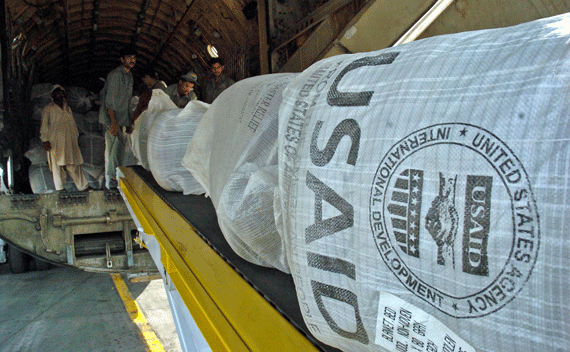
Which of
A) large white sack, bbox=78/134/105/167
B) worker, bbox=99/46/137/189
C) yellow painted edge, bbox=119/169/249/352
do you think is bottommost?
yellow painted edge, bbox=119/169/249/352

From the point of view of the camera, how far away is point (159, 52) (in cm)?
796

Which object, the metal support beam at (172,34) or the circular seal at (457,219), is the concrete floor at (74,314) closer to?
the circular seal at (457,219)

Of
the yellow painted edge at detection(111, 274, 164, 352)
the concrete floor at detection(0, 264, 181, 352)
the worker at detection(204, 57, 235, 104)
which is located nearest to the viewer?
the concrete floor at detection(0, 264, 181, 352)

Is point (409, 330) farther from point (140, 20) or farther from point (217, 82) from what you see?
point (140, 20)

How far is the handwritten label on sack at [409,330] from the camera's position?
61 centimetres

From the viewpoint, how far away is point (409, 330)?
65 centimetres

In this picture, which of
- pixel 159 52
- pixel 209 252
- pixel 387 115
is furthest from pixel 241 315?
pixel 159 52

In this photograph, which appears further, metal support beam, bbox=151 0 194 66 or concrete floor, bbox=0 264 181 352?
metal support beam, bbox=151 0 194 66

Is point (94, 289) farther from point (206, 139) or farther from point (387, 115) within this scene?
point (387, 115)

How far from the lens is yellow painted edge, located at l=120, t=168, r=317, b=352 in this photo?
93 cm

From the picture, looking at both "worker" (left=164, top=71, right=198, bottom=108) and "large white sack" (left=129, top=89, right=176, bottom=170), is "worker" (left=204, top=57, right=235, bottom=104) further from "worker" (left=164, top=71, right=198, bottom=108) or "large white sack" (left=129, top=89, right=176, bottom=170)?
"large white sack" (left=129, top=89, right=176, bottom=170)

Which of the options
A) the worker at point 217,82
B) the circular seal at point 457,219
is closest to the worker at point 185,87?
the worker at point 217,82

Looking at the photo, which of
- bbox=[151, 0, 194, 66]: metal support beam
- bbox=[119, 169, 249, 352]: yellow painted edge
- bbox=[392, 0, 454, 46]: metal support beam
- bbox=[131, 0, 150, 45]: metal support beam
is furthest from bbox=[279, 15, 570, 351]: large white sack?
bbox=[131, 0, 150, 45]: metal support beam

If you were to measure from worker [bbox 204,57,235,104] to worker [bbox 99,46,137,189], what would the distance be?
127 cm
